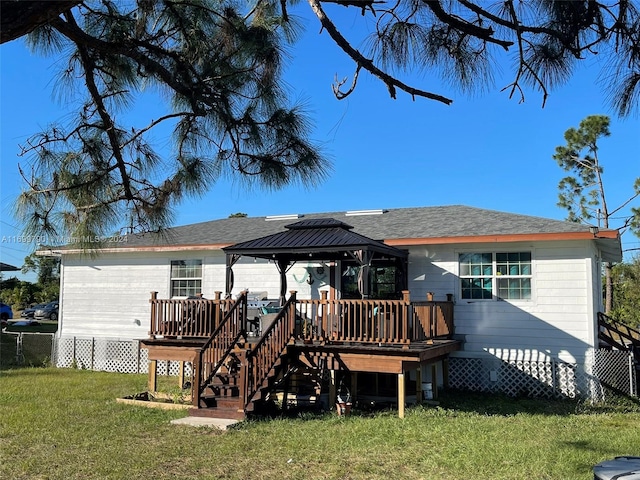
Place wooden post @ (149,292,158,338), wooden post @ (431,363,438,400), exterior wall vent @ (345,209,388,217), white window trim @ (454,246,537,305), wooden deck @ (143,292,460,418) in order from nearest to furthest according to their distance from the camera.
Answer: wooden deck @ (143,292,460,418), wooden post @ (431,363,438,400), wooden post @ (149,292,158,338), white window trim @ (454,246,537,305), exterior wall vent @ (345,209,388,217)

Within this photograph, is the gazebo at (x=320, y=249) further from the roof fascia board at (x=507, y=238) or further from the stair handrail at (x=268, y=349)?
the stair handrail at (x=268, y=349)

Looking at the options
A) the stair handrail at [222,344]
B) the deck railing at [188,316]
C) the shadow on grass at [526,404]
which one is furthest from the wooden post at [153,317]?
the shadow on grass at [526,404]

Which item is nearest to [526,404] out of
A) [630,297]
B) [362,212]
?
[362,212]

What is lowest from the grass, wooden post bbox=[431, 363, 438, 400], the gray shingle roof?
the grass

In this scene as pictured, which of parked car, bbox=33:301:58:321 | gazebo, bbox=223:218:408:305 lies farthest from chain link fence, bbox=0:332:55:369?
parked car, bbox=33:301:58:321

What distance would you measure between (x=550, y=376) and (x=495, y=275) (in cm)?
230

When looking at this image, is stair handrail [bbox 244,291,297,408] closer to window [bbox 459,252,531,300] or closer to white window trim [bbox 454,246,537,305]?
white window trim [bbox 454,246,537,305]

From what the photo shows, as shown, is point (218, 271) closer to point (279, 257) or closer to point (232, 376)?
point (279, 257)

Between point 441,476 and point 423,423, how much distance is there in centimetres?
269

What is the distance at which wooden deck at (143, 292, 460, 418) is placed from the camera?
9461 millimetres

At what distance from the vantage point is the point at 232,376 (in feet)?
33.7

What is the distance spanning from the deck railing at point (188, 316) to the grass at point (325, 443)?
172cm

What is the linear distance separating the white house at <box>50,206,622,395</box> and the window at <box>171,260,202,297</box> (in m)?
0.03

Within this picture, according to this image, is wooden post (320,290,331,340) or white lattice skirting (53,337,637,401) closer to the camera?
wooden post (320,290,331,340)
